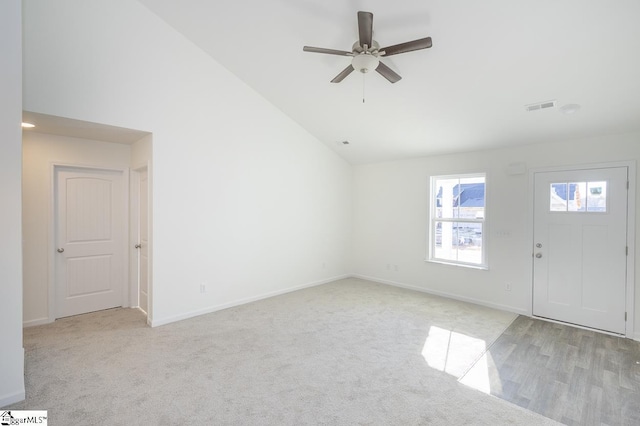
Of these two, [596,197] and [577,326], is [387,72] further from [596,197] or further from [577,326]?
[577,326]

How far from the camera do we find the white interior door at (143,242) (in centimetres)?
420

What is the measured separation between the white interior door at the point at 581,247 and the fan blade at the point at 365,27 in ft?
10.9

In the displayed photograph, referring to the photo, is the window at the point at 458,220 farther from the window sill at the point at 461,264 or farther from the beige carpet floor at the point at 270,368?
the beige carpet floor at the point at 270,368

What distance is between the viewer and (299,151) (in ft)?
18.1

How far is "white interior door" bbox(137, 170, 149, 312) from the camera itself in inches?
165

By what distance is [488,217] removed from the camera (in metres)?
4.67

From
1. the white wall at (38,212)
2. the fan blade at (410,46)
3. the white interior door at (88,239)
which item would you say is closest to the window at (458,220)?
the fan blade at (410,46)

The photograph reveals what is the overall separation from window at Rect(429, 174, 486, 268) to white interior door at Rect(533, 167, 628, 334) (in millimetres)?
796

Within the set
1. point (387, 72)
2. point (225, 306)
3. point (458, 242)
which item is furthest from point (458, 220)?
point (225, 306)

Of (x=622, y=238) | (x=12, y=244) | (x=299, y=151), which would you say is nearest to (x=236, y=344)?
(x=12, y=244)

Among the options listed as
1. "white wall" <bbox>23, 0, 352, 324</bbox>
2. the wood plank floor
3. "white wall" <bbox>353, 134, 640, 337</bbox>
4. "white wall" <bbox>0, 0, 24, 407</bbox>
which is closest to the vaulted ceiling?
"white wall" <bbox>353, 134, 640, 337</bbox>

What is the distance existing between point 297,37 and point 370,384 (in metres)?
3.67

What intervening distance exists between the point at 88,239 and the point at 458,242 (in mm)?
5740

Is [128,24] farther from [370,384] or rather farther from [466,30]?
[370,384]
